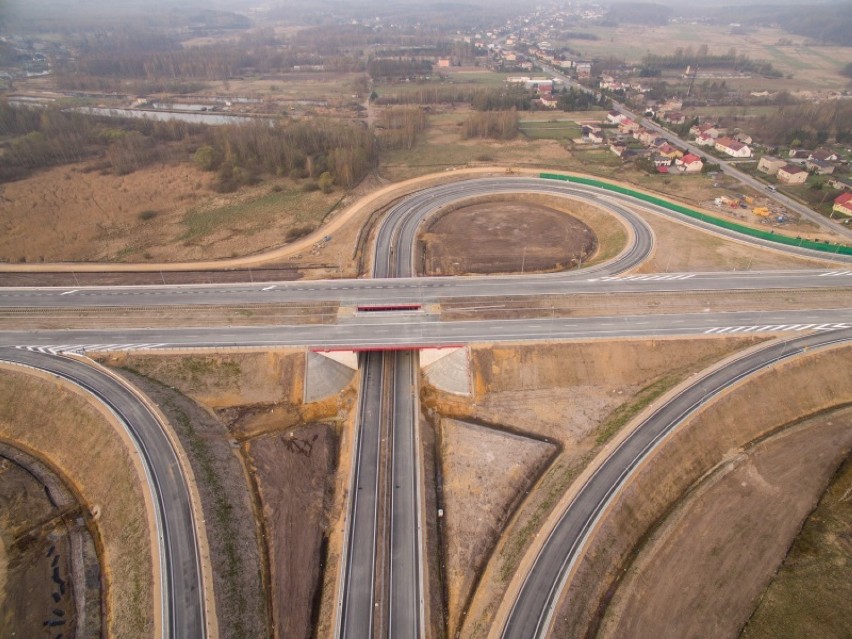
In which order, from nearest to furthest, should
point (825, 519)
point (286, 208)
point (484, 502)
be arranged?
point (825, 519)
point (484, 502)
point (286, 208)

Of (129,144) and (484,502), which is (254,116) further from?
(484,502)

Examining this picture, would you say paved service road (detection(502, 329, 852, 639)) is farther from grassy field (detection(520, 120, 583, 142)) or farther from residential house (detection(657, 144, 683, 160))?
grassy field (detection(520, 120, 583, 142))

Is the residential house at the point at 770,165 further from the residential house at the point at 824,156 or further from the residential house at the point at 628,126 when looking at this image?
the residential house at the point at 628,126

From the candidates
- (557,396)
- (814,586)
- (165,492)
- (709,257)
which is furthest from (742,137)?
(165,492)

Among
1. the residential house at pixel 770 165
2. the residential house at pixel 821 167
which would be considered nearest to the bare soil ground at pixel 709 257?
the residential house at pixel 770 165

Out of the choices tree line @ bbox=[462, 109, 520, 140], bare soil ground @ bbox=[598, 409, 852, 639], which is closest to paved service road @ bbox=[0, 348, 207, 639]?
bare soil ground @ bbox=[598, 409, 852, 639]

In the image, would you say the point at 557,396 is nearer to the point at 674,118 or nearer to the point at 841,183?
the point at 841,183

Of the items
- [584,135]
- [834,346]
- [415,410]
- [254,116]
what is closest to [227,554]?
[415,410]
